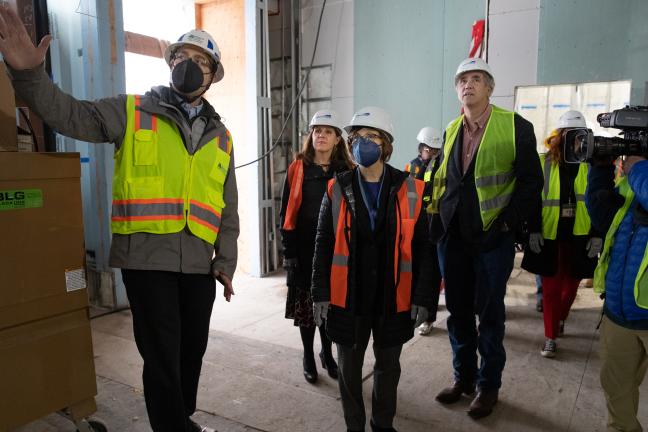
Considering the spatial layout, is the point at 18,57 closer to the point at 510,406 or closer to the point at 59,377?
the point at 59,377

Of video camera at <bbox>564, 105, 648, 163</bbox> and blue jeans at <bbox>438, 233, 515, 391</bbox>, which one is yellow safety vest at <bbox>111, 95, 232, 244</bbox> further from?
video camera at <bbox>564, 105, 648, 163</bbox>

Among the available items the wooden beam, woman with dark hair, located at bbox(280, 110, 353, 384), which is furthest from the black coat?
the wooden beam

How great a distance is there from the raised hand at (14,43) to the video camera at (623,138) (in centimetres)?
188

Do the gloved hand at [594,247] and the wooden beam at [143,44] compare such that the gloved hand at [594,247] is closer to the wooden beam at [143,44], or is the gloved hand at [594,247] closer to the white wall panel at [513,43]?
the white wall panel at [513,43]

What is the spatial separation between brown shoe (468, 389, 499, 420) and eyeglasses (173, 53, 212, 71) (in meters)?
2.02

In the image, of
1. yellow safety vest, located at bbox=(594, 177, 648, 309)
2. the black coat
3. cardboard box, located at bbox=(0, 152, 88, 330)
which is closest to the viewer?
yellow safety vest, located at bbox=(594, 177, 648, 309)

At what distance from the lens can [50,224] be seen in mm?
1867

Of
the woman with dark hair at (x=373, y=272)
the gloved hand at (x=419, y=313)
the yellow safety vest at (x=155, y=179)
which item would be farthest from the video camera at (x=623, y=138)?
the yellow safety vest at (x=155, y=179)

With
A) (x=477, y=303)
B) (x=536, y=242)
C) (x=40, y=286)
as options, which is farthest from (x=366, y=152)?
(x=536, y=242)

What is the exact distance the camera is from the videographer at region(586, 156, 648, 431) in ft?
5.37

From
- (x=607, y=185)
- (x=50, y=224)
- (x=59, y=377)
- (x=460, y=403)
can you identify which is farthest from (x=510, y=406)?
(x=50, y=224)

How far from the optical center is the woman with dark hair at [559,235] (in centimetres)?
299

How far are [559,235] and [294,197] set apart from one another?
5.75 feet

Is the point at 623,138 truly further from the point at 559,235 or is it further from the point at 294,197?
the point at 294,197
